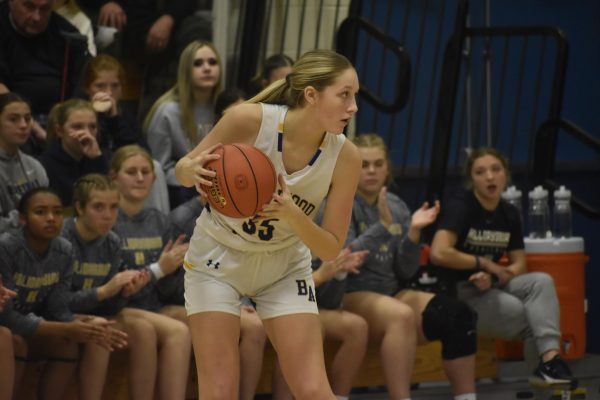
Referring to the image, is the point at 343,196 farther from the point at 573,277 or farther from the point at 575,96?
the point at 575,96

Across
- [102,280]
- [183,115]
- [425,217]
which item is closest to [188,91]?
[183,115]

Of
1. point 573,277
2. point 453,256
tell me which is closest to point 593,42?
point 573,277

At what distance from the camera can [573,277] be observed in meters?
7.16

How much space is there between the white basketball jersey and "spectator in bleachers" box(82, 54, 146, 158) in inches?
98.1

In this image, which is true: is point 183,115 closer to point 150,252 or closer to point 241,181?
point 150,252

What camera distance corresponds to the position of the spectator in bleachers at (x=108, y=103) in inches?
262

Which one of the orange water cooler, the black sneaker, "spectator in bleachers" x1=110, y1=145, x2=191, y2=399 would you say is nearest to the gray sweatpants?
the black sneaker

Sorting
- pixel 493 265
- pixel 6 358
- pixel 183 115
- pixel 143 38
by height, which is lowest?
pixel 6 358

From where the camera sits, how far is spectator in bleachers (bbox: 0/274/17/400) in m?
5.18

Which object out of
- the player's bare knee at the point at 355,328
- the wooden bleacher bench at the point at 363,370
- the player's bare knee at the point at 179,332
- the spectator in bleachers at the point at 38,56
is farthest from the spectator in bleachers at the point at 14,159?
the player's bare knee at the point at 355,328

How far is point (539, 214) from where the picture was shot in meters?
7.33

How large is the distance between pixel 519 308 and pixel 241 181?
3.06 metres

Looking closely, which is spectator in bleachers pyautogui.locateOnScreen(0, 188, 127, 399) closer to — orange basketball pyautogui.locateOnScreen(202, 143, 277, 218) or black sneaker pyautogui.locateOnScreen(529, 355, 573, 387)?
orange basketball pyautogui.locateOnScreen(202, 143, 277, 218)

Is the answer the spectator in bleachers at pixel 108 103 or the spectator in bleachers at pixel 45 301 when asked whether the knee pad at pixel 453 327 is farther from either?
the spectator in bleachers at pixel 108 103
